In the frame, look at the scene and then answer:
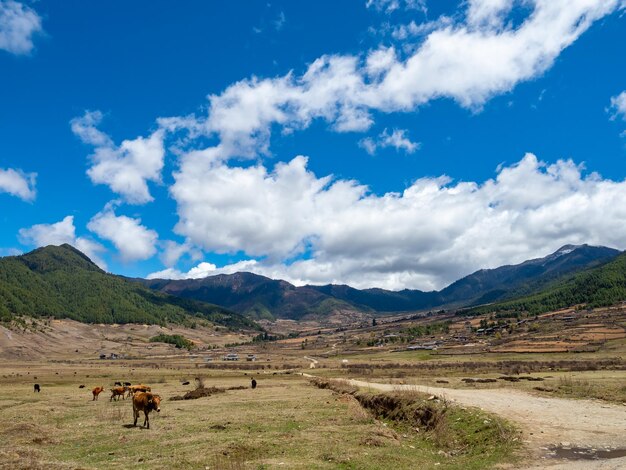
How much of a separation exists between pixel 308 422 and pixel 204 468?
47.4ft

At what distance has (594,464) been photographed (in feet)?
63.8

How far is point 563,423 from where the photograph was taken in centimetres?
2861

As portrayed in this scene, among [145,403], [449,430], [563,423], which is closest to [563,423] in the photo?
[563,423]

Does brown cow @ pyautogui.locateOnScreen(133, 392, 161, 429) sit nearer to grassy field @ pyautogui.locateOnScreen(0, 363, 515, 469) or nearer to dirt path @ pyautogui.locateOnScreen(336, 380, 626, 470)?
A: grassy field @ pyautogui.locateOnScreen(0, 363, 515, 469)

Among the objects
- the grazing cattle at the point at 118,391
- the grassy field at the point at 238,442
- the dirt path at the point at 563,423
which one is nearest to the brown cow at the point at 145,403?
the grassy field at the point at 238,442

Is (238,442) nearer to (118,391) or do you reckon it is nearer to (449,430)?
(449,430)

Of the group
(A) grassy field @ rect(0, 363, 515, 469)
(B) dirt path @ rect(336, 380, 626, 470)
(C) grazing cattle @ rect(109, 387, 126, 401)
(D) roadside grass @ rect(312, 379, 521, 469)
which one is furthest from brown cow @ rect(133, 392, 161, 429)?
(B) dirt path @ rect(336, 380, 626, 470)

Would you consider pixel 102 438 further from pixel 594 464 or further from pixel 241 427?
pixel 594 464

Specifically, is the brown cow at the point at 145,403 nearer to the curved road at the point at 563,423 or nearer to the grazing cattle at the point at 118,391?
the grazing cattle at the point at 118,391

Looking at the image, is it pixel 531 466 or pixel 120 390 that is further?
pixel 120 390

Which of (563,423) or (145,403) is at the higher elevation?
(145,403)

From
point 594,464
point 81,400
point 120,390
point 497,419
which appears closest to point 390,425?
point 497,419

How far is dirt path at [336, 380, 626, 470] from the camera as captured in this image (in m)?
20.9

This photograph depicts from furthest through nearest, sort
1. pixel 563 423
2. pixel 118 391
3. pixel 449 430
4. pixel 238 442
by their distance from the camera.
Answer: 1. pixel 118 391
2. pixel 449 430
3. pixel 563 423
4. pixel 238 442
